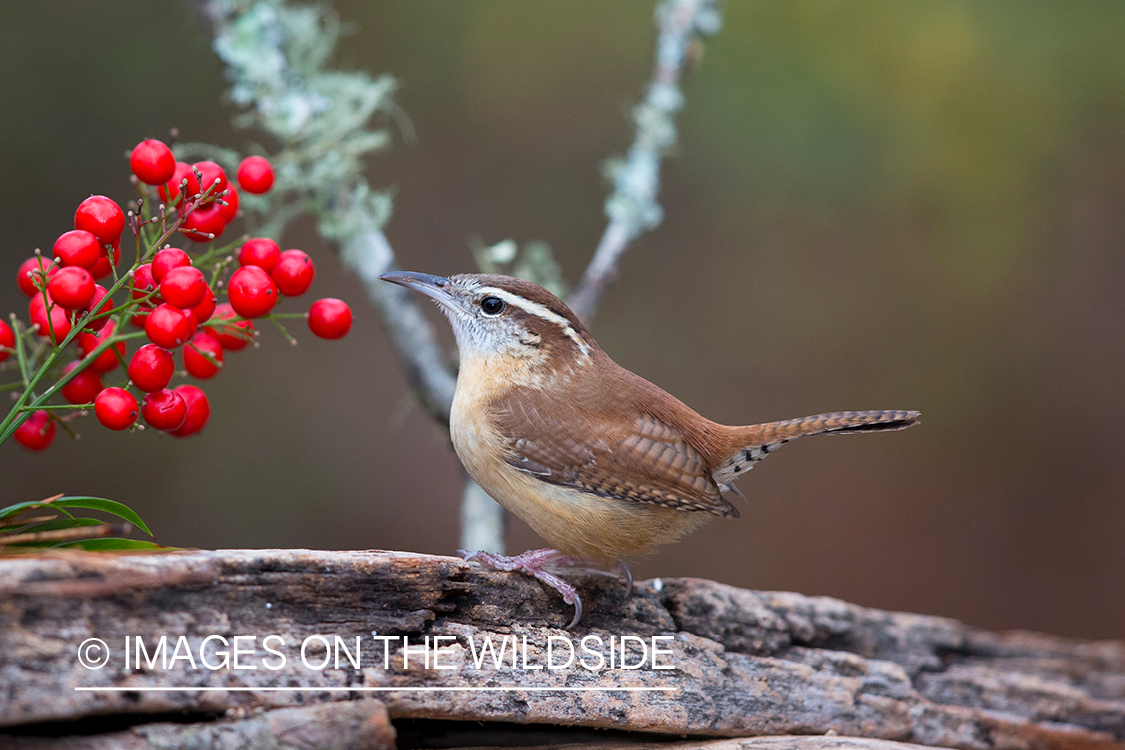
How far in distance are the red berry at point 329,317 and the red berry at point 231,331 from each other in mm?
192

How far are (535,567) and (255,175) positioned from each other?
1.58 meters

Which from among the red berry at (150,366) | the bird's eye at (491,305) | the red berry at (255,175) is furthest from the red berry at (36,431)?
the bird's eye at (491,305)

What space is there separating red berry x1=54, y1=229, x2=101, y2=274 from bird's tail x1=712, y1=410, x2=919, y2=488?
2158mm

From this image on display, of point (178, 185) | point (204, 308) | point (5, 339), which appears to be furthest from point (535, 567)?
point (5, 339)

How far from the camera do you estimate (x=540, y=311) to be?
335 cm

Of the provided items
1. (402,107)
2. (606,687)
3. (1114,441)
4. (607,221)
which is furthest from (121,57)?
(1114,441)

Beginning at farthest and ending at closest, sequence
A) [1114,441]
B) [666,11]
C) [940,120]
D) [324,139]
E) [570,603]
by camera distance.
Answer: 1. [1114,441]
2. [940,120]
3. [666,11]
4. [324,139]
5. [570,603]

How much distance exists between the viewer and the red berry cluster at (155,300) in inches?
90.7

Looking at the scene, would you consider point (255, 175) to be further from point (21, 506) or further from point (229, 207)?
point (21, 506)

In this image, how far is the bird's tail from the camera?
10.2ft

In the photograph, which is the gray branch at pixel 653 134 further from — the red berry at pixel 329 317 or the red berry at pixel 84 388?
the red berry at pixel 84 388

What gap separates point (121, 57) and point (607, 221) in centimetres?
323

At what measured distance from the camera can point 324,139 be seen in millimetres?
3955

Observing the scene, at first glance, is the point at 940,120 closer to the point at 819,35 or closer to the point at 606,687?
the point at 819,35
